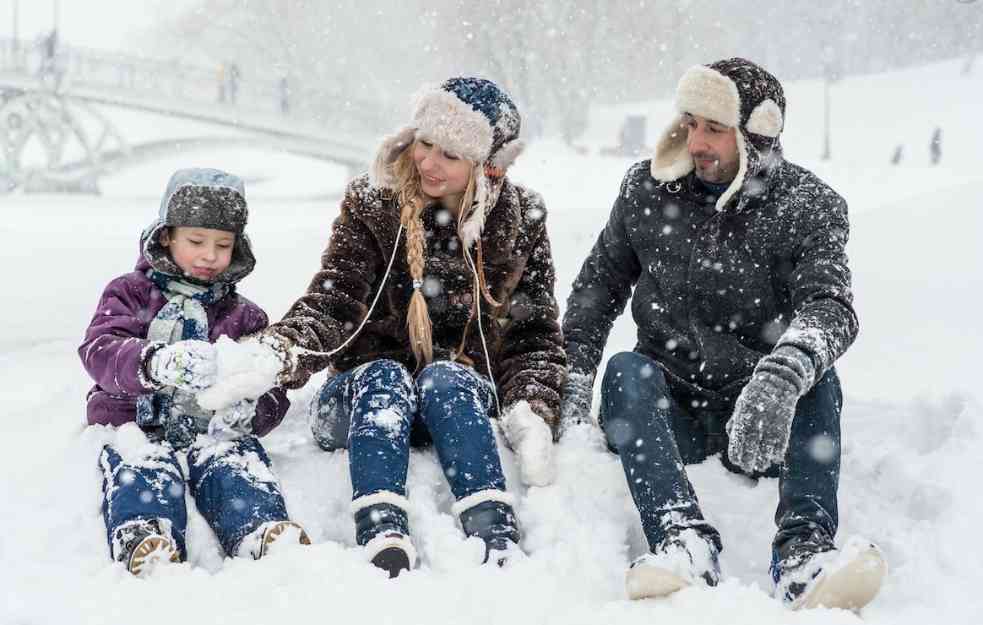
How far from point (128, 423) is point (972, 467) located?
2679mm

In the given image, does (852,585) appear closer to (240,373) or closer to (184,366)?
(240,373)

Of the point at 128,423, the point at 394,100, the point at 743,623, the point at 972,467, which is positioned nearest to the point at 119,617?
the point at 128,423

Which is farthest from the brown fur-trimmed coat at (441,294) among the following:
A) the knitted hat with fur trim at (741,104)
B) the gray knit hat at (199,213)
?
the knitted hat with fur trim at (741,104)

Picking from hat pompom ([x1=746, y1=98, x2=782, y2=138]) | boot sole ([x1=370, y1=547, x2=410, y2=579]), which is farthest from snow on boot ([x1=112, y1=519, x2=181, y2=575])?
hat pompom ([x1=746, y1=98, x2=782, y2=138])

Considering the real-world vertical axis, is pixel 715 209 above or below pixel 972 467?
above

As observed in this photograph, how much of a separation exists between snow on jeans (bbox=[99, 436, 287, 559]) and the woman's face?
1.04 metres

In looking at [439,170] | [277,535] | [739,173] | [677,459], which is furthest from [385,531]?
[739,173]

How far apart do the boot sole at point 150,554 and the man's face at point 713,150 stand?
2.01 metres

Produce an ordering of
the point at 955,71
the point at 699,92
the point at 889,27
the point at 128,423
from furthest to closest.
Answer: the point at 889,27, the point at 955,71, the point at 699,92, the point at 128,423

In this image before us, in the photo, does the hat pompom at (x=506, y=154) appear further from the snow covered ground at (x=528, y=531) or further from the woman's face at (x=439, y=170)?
the snow covered ground at (x=528, y=531)

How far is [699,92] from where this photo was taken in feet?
10.1

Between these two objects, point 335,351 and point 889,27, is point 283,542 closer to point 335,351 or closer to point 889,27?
point 335,351

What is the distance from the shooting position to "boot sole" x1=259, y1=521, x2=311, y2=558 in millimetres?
2434

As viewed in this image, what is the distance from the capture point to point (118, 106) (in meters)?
25.3
